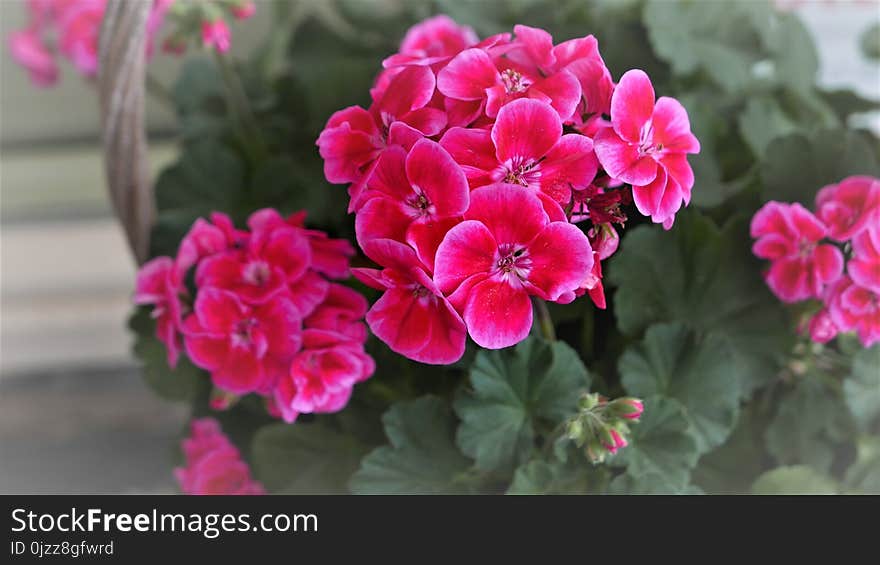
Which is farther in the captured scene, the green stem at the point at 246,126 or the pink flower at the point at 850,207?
the green stem at the point at 246,126

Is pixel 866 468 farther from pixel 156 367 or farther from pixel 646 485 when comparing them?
pixel 156 367

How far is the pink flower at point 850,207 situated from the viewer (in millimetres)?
484

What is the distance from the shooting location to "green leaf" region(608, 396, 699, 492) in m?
0.49

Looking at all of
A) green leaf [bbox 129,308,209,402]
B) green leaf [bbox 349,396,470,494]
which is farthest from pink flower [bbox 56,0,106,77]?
green leaf [bbox 349,396,470,494]

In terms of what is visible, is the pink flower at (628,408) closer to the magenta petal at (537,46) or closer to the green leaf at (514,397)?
the green leaf at (514,397)

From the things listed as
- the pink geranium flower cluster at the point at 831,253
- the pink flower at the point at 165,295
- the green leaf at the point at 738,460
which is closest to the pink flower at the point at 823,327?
the pink geranium flower cluster at the point at 831,253

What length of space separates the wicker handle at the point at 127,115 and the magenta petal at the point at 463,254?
328mm

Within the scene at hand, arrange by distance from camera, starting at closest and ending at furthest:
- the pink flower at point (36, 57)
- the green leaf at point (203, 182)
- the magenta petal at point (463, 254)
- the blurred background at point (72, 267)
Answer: the magenta petal at point (463, 254) → the green leaf at point (203, 182) → the pink flower at point (36, 57) → the blurred background at point (72, 267)

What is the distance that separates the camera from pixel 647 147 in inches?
15.0

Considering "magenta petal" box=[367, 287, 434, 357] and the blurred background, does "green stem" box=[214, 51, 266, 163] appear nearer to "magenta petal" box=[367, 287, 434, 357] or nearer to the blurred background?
the blurred background

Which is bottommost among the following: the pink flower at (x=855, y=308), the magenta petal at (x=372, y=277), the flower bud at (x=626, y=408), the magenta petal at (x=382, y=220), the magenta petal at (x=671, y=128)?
the flower bud at (x=626, y=408)

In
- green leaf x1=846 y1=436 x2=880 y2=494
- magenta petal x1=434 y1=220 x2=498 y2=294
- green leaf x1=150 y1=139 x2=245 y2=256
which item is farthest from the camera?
green leaf x1=150 y1=139 x2=245 y2=256

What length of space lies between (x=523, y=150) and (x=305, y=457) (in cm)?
35

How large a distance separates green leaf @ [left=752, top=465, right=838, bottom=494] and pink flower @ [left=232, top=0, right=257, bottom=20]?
1.78ft
